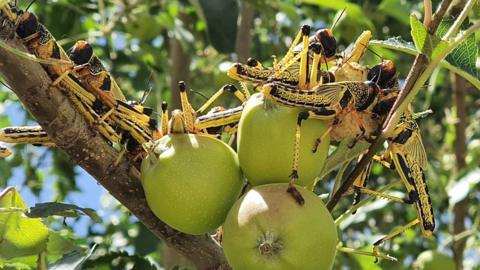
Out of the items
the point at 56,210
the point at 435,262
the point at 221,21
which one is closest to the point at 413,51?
the point at 56,210

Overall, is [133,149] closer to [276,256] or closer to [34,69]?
[34,69]

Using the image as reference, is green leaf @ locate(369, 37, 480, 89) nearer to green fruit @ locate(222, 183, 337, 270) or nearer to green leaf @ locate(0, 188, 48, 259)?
green fruit @ locate(222, 183, 337, 270)

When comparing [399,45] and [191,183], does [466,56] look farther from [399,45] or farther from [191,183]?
[191,183]

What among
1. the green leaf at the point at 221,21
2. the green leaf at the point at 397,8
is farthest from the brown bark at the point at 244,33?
the green leaf at the point at 397,8

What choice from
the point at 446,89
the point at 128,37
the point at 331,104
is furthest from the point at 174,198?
the point at 446,89

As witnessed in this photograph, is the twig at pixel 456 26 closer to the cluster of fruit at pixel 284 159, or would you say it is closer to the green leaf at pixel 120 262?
the cluster of fruit at pixel 284 159
